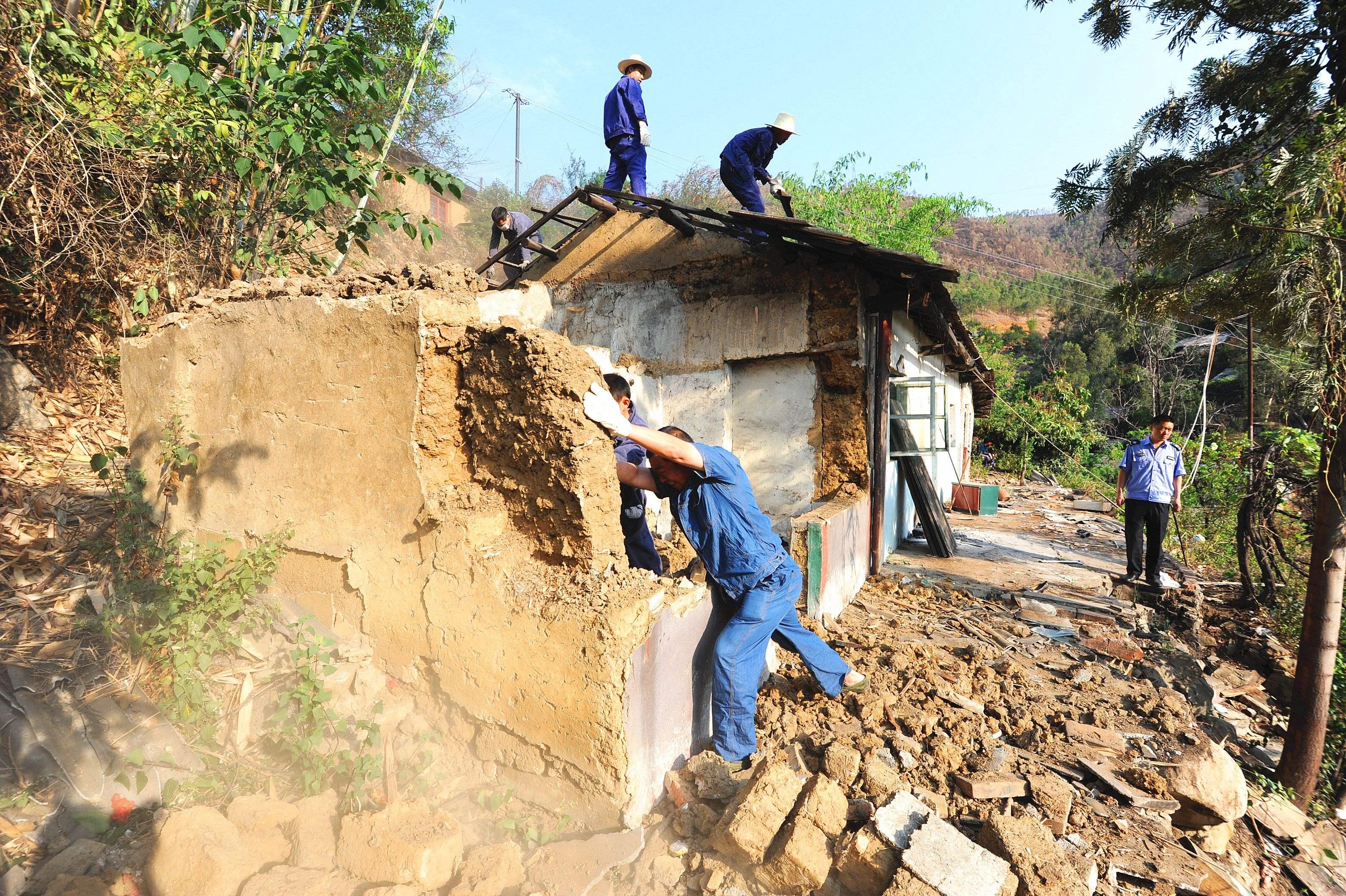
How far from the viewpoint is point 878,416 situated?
667 centimetres

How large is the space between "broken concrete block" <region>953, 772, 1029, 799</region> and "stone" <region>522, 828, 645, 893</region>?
156 cm

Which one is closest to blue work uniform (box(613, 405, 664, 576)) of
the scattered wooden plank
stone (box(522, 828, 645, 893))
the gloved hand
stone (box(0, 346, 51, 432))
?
the gloved hand

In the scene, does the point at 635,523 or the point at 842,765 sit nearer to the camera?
the point at 842,765

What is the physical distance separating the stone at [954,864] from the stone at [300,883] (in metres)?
2.15

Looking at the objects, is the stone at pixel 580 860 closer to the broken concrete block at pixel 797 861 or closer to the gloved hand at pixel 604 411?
the broken concrete block at pixel 797 861

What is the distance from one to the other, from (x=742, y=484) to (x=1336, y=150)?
3486mm

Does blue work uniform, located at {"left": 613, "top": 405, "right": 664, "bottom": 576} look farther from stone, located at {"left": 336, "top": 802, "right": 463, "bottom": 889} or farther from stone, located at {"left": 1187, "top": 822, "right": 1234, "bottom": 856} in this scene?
stone, located at {"left": 1187, "top": 822, "right": 1234, "bottom": 856}

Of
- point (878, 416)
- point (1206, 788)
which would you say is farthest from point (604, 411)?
point (878, 416)

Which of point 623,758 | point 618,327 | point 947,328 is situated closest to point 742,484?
point 623,758

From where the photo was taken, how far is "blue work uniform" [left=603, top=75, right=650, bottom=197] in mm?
7352

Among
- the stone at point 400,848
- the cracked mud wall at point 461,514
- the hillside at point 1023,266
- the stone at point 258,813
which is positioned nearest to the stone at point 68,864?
the stone at point 258,813

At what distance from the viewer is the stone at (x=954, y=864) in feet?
7.61

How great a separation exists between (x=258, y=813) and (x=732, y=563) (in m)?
2.35

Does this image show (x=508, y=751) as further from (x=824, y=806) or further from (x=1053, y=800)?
(x=1053, y=800)
